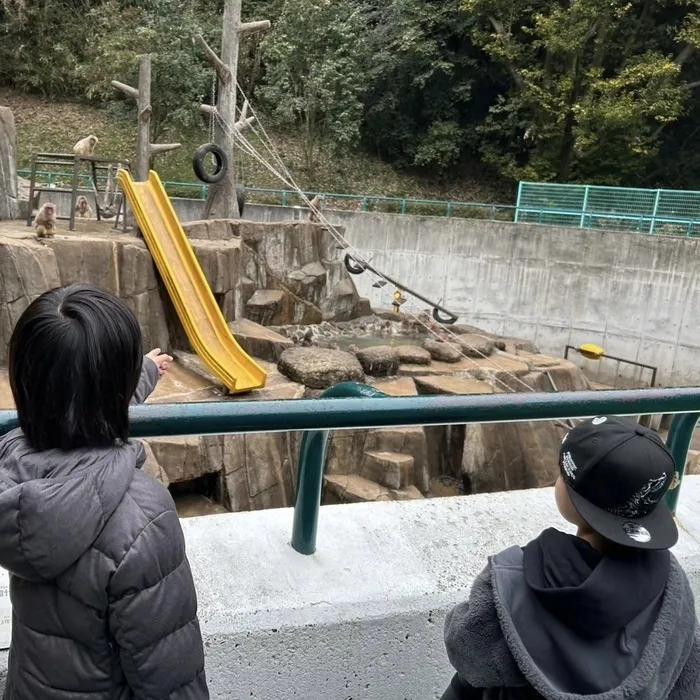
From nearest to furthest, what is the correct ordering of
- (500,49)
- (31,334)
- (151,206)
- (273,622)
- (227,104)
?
(31,334)
(273,622)
(151,206)
(227,104)
(500,49)

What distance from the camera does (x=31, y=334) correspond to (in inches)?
34.9

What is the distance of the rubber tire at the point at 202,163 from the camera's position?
10.2m

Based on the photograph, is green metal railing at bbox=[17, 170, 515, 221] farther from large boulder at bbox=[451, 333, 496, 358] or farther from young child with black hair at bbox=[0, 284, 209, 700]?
young child with black hair at bbox=[0, 284, 209, 700]

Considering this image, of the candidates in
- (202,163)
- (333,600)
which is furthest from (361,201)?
(333,600)

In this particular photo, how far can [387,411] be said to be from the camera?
1.21m

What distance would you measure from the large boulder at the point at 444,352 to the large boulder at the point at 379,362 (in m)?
1.26

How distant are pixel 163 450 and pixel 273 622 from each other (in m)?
5.22

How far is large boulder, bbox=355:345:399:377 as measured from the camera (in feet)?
27.7

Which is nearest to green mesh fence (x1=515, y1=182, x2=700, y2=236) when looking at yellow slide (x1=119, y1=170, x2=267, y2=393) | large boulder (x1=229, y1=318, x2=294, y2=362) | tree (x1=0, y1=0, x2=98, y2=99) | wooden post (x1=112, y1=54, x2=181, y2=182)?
wooden post (x1=112, y1=54, x2=181, y2=182)

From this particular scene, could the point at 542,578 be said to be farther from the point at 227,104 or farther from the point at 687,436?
the point at 227,104

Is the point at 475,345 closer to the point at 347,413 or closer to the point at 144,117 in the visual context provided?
the point at 144,117

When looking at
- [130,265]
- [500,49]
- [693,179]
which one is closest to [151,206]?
[130,265]

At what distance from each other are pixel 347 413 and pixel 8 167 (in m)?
9.50

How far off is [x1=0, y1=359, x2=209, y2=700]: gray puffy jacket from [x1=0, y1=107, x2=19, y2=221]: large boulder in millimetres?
9237
